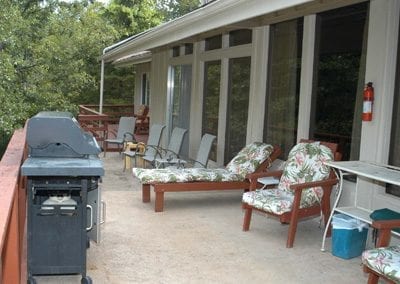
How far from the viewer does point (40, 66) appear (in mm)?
12281

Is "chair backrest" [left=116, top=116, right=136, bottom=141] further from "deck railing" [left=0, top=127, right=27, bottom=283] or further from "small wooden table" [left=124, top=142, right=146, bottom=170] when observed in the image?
"deck railing" [left=0, top=127, right=27, bottom=283]

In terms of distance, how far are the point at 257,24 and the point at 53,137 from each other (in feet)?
12.9

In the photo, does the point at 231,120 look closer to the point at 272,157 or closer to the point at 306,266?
the point at 272,157

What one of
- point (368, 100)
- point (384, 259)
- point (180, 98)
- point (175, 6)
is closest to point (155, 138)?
point (180, 98)

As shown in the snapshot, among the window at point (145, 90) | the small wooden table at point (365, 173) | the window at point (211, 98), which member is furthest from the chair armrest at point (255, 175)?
the window at point (145, 90)

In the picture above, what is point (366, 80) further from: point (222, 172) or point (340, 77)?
point (222, 172)

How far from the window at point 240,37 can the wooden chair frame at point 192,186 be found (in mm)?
1904

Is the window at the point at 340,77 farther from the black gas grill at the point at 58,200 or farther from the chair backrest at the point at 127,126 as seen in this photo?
the chair backrest at the point at 127,126

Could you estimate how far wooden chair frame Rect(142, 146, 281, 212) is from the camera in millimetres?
5660

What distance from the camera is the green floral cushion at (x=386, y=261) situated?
2915mm

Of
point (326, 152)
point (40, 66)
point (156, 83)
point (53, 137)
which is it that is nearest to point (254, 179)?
point (326, 152)

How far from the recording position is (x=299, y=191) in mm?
4418

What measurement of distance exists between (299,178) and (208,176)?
1.17m

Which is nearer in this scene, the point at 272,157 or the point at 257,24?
the point at 272,157
